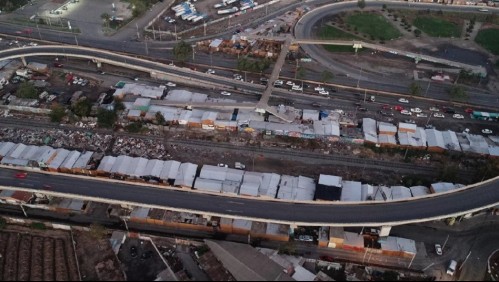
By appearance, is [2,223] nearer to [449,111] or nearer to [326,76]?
[326,76]

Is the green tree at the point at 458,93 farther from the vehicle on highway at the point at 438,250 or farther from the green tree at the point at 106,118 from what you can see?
the green tree at the point at 106,118

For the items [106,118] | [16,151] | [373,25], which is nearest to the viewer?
[16,151]

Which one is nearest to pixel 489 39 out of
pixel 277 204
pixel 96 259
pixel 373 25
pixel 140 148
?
pixel 373 25

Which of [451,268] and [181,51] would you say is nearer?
[451,268]

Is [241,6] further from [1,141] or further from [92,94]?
[1,141]

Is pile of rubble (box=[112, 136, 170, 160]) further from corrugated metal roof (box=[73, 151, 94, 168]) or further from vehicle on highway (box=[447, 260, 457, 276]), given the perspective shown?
vehicle on highway (box=[447, 260, 457, 276])

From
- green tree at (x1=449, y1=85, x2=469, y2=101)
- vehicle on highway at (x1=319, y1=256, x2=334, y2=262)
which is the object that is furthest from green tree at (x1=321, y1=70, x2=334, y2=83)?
vehicle on highway at (x1=319, y1=256, x2=334, y2=262)

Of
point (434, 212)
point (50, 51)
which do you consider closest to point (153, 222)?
point (434, 212)
